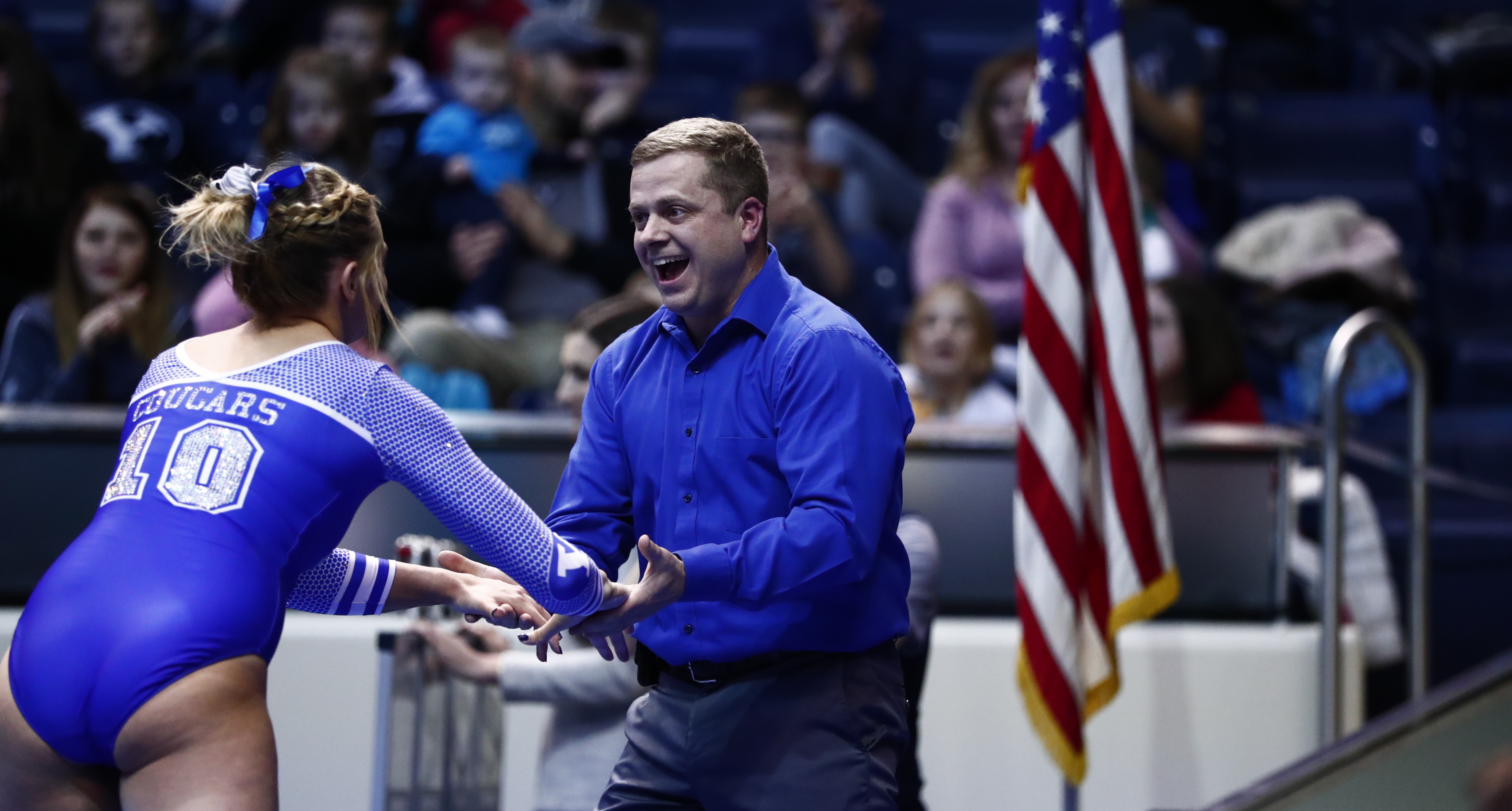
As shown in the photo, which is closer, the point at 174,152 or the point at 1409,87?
the point at 174,152

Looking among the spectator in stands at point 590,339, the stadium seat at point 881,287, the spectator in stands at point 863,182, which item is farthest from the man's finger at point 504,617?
the spectator in stands at point 863,182

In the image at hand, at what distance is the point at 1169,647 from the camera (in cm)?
387

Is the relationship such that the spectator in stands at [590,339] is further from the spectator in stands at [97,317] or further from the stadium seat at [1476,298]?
the stadium seat at [1476,298]

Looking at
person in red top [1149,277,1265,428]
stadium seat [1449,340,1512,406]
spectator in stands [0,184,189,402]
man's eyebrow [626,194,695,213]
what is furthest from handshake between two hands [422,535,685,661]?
stadium seat [1449,340,1512,406]

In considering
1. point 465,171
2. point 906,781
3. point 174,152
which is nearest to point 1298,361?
point 465,171

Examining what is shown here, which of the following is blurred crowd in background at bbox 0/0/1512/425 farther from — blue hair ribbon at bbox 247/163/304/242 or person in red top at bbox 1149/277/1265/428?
blue hair ribbon at bbox 247/163/304/242

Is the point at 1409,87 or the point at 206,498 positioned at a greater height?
the point at 1409,87

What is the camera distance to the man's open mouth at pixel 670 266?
2.20 metres

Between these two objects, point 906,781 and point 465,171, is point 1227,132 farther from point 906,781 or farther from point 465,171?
point 906,781

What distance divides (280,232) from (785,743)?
97 cm

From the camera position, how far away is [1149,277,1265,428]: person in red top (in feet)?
15.1

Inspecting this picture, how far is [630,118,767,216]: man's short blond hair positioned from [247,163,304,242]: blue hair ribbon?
454 mm

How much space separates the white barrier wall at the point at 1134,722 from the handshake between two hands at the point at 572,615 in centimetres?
137

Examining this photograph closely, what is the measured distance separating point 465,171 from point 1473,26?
5.06 metres
